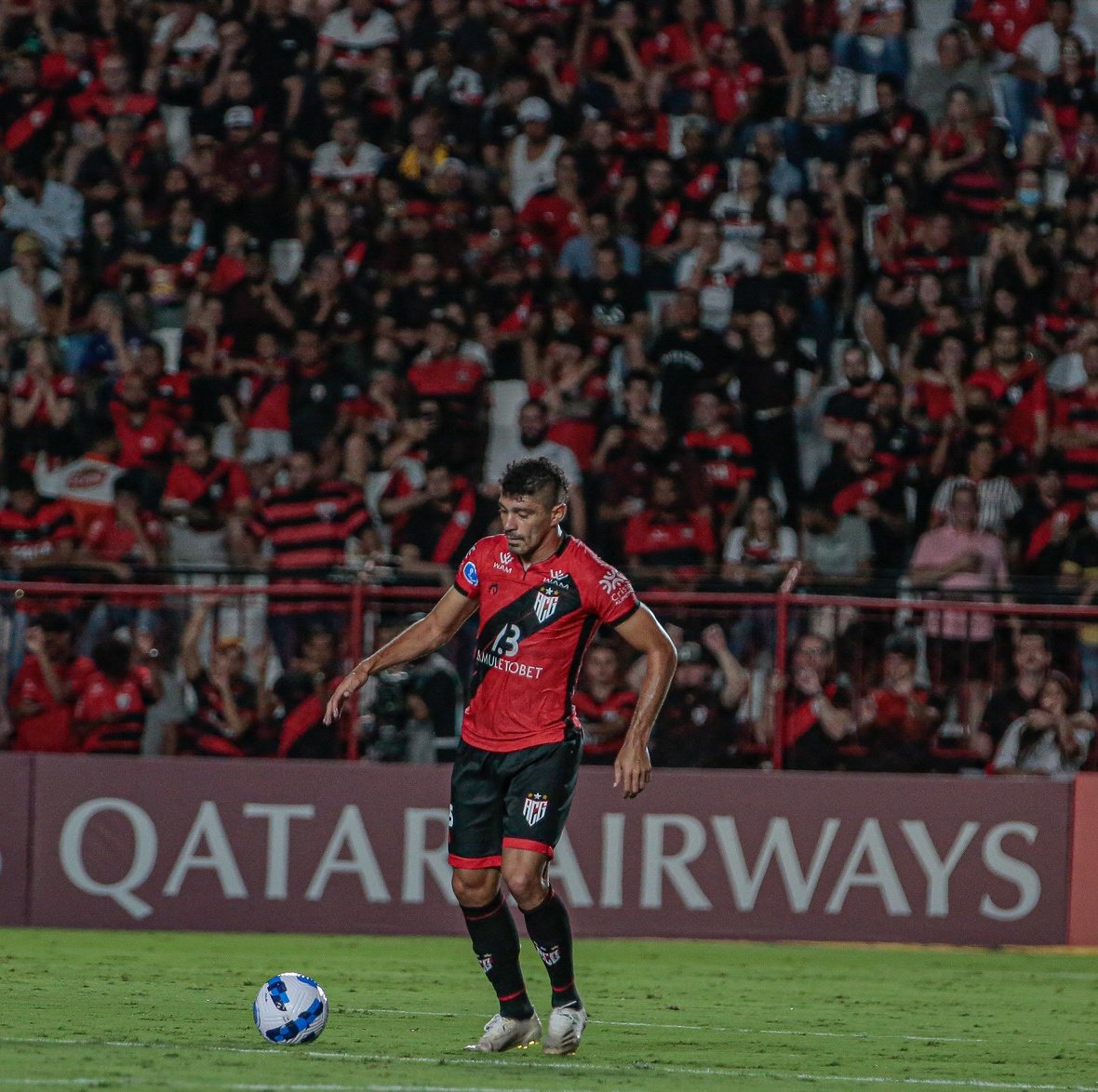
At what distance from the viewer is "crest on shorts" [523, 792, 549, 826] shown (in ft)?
23.5

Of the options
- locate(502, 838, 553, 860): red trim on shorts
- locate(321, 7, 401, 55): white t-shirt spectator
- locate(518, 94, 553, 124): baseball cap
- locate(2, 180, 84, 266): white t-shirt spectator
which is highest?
locate(321, 7, 401, 55): white t-shirt spectator

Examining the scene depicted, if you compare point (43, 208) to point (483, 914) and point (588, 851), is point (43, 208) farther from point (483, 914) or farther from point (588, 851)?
point (483, 914)

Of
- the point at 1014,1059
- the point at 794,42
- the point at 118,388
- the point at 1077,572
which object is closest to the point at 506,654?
the point at 1014,1059

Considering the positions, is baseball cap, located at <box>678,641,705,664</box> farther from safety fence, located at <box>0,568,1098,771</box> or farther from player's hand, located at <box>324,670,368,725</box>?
player's hand, located at <box>324,670,368,725</box>

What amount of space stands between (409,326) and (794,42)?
4856 millimetres

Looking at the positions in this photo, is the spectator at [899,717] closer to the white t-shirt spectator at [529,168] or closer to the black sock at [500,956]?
the black sock at [500,956]

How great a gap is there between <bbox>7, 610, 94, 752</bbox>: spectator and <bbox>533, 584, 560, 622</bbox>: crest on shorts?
18.1 feet

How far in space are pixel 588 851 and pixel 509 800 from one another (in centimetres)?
508

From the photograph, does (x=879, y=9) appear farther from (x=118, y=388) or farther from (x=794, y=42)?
(x=118, y=388)

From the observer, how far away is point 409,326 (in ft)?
51.0

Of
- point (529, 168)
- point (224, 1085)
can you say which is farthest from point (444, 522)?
point (224, 1085)

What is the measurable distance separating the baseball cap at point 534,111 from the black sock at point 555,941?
11046mm

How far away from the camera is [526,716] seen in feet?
23.8

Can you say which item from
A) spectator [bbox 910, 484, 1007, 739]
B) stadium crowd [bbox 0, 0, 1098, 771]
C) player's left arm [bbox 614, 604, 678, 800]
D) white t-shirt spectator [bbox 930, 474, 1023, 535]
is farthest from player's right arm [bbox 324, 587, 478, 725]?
white t-shirt spectator [bbox 930, 474, 1023, 535]
